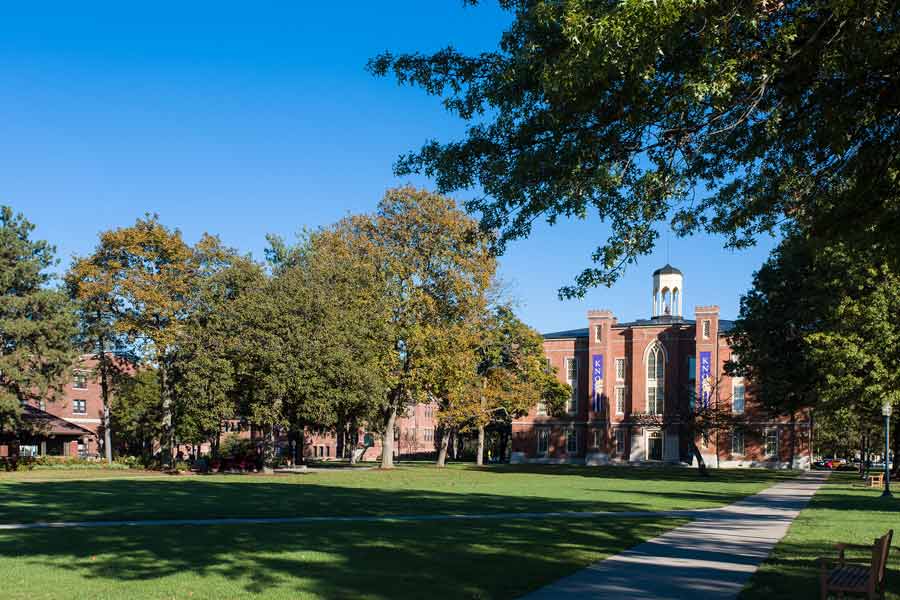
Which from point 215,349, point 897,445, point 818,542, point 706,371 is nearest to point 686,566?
point 818,542

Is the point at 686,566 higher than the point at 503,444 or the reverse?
higher

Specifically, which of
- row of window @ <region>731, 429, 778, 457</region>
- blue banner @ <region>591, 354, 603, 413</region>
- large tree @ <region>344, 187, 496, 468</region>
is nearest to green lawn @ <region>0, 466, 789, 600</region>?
large tree @ <region>344, 187, 496, 468</region>

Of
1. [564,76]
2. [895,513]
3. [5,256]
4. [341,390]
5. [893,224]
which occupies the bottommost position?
[895,513]

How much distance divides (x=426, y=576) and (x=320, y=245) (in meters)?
47.7

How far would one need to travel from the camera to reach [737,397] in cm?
8325

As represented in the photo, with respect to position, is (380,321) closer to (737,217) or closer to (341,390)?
(341,390)

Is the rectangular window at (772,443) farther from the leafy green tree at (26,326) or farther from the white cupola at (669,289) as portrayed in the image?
the leafy green tree at (26,326)

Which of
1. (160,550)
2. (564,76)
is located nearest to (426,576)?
(160,550)

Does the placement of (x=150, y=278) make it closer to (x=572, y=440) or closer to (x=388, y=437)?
(x=388, y=437)

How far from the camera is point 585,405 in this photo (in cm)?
8994

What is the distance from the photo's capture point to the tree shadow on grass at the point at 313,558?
11.1 meters

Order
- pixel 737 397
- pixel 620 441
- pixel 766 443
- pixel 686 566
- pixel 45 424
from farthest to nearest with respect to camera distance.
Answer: pixel 620 441 → pixel 737 397 → pixel 766 443 → pixel 45 424 → pixel 686 566

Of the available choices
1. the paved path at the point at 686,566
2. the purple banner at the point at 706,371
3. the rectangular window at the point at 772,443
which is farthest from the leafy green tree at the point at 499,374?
the paved path at the point at 686,566

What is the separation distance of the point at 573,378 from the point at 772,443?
67.6 feet
